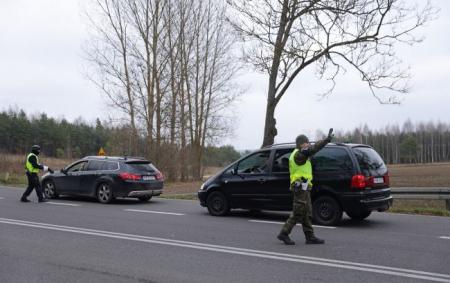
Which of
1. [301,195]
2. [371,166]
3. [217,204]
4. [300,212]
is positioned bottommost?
[217,204]

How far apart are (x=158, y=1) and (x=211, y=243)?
28826 millimetres

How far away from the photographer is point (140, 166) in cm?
1633

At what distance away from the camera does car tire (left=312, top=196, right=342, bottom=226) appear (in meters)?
10.8

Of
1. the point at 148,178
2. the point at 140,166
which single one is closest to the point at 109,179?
the point at 140,166

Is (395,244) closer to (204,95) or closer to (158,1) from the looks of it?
(158,1)

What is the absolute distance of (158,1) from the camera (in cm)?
3494

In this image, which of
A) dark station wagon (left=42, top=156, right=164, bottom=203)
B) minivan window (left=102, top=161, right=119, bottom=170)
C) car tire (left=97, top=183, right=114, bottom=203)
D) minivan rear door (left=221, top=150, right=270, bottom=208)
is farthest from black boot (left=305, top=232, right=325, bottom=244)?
minivan window (left=102, top=161, right=119, bottom=170)

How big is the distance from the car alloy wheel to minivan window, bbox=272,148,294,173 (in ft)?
29.2

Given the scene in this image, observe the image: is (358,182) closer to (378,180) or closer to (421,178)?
(378,180)

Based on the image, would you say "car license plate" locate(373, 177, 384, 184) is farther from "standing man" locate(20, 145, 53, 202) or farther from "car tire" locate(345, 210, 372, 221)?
"standing man" locate(20, 145, 53, 202)

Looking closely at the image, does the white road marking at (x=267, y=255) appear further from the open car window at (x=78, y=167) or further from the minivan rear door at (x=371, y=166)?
the open car window at (x=78, y=167)

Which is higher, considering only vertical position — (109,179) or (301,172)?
(301,172)

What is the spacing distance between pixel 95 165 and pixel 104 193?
106 centimetres

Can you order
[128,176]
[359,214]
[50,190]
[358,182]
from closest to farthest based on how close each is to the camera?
1. [358,182]
2. [359,214]
3. [128,176]
4. [50,190]
